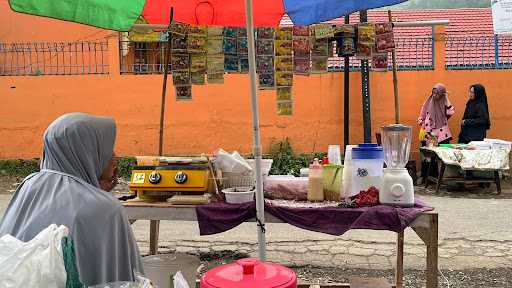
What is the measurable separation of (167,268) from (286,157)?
6249 mm

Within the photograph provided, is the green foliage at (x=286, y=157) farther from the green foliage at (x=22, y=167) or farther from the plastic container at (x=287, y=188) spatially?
the plastic container at (x=287, y=188)

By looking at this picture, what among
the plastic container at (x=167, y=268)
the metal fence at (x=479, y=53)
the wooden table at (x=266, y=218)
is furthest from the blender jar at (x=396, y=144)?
the metal fence at (x=479, y=53)

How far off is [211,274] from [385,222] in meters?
1.40

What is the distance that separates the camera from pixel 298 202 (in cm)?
325

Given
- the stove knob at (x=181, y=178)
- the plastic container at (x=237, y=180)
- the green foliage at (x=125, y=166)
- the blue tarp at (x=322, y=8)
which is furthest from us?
the green foliage at (x=125, y=166)

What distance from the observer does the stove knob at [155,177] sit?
3.25m

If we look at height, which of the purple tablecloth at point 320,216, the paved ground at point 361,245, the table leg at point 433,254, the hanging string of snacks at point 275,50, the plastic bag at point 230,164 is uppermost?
the hanging string of snacks at point 275,50

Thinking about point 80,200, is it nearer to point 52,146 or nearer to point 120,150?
point 52,146

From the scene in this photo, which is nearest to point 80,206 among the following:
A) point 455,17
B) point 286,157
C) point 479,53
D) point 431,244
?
point 431,244

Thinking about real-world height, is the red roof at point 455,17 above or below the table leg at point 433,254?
above

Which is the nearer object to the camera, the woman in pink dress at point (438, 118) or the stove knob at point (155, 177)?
the stove knob at point (155, 177)

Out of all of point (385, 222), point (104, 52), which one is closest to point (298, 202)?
point (385, 222)

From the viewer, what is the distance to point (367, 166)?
123 inches

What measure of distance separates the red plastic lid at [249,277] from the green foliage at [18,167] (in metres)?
8.81
